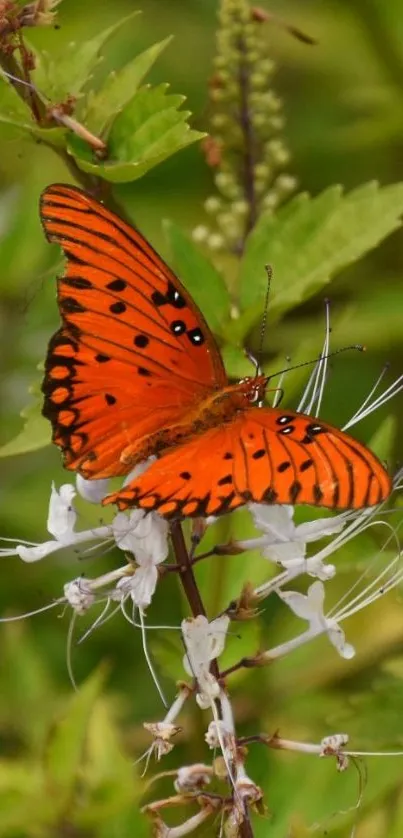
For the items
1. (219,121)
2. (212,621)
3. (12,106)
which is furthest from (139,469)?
(219,121)

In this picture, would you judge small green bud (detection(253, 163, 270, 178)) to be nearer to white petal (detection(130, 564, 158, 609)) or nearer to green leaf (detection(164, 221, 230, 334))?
green leaf (detection(164, 221, 230, 334))

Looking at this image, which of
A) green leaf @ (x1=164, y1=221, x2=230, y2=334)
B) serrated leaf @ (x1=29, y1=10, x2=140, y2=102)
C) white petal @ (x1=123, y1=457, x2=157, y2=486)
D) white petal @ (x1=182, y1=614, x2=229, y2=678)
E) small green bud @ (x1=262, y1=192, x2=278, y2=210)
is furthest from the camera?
small green bud @ (x1=262, y1=192, x2=278, y2=210)

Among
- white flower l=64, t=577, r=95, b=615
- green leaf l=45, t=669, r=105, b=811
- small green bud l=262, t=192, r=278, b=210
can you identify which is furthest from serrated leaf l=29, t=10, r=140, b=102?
green leaf l=45, t=669, r=105, b=811

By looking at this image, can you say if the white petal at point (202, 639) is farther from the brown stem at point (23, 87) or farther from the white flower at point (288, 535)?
the brown stem at point (23, 87)

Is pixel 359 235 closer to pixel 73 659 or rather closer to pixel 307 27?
pixel 73 659

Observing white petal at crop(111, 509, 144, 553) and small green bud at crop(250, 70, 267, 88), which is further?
small green bud at crop(250, 70, 267, 88)

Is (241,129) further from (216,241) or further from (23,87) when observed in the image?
(23,87)
